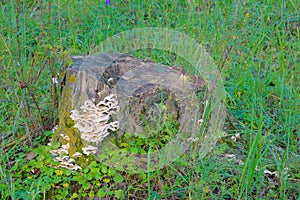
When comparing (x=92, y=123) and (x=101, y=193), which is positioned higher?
(x=92, y=123)

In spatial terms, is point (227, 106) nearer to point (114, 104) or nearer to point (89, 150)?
point (114, 104)

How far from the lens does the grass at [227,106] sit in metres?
2.30

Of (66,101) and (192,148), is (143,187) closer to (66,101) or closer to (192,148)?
(192,148)

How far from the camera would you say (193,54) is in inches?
122

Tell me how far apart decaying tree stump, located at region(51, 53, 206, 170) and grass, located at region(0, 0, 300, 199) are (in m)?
0.12

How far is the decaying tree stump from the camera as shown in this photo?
234 centimetres

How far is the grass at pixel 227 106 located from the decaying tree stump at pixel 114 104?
0.12m

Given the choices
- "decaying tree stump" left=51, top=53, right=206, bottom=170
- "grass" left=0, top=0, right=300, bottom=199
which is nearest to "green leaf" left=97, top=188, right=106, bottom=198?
"grass" left=0, top=0, right=300, bottom=199

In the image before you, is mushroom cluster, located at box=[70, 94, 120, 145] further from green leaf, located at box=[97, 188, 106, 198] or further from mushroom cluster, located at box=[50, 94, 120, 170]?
green leaf, located at box=[97, 188, 106, 198]

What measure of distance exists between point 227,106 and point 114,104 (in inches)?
37.6

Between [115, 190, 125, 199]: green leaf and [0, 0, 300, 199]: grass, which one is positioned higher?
[0, 0, 300, 199]: grass

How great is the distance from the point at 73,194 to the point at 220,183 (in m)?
0.80

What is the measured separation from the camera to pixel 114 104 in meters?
2.33

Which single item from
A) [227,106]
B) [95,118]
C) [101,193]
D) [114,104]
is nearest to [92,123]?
[95,118]
